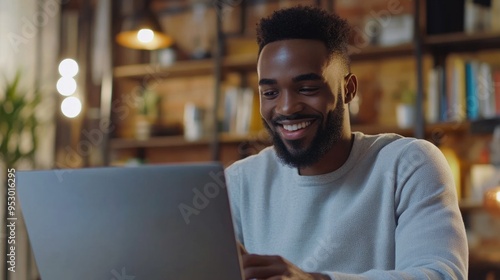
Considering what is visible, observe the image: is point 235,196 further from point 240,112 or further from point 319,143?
point 240,112

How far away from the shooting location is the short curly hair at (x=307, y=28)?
4.51 feet

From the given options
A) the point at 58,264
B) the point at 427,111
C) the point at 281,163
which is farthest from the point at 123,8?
the point at 58,264

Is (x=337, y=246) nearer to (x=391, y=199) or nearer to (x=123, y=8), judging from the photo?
(x=391, y=199)

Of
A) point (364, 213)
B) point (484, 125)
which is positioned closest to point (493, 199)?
point (364, 213)

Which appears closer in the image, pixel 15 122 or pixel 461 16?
pixel 461 16

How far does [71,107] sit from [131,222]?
346 cm

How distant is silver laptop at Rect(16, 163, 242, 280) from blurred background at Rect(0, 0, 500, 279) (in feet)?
7.98

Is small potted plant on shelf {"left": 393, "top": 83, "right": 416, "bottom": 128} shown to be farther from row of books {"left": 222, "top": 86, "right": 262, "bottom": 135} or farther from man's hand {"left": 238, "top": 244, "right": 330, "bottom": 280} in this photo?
man's hand {"left": 238, "top": 244, "right": 330, "bottom": 280}

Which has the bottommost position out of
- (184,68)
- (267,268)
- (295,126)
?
(267,268)

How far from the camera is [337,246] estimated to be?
4.51ft

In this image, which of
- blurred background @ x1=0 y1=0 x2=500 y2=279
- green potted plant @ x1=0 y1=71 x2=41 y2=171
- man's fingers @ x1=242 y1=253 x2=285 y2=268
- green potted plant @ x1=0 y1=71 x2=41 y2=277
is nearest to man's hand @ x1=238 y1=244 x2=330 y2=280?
man's fingers @ x1=242 y1=253 x2=285 y2=268

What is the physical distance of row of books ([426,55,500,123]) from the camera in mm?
3096

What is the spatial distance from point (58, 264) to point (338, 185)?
0.66 meters

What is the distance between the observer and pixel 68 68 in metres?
4.29
